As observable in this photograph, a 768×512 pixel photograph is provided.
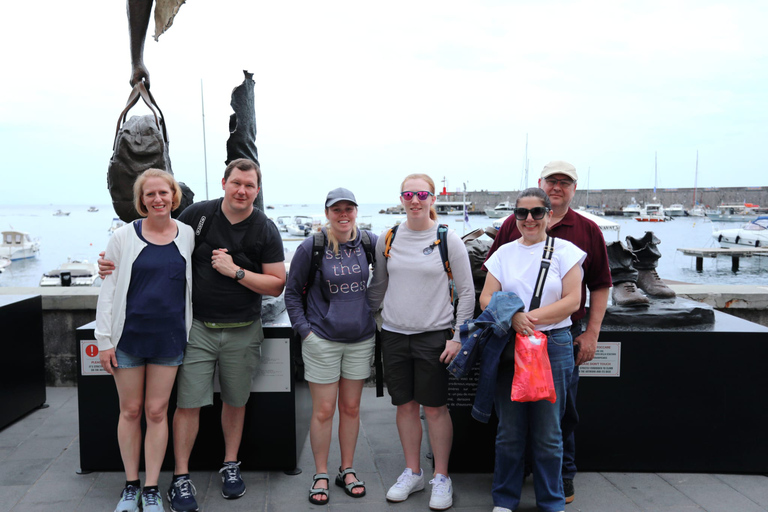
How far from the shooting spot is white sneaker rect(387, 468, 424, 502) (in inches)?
115

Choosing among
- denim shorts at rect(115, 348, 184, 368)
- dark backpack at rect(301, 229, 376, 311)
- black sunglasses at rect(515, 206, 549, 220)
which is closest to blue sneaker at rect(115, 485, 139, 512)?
denim shorts at rect(115, 348, 184, 368)

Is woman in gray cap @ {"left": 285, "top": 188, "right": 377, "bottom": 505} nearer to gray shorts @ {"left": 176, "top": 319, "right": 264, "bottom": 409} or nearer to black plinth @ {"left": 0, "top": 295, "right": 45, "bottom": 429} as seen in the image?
gray shorts @ {"left": 176, "top": 319, "right": 264, "bottom": 409}

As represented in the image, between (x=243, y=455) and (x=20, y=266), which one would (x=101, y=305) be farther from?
(x=20, y=266)

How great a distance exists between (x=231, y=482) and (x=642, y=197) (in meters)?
83.0

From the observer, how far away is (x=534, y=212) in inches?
99.7

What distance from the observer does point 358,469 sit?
11.1ft

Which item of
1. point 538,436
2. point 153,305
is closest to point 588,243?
point 538,436

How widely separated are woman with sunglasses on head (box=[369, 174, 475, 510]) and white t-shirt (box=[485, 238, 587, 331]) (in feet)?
0.81

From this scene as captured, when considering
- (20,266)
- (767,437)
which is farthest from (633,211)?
(767,437)

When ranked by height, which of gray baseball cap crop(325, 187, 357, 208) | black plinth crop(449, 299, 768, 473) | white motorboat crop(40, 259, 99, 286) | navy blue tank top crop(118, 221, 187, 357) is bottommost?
white motorboat crop(40, 259, 99, 286)

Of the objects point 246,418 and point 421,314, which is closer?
point 421,314

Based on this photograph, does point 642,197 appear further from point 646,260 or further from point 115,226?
point 646,260

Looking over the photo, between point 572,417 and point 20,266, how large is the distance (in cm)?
4389

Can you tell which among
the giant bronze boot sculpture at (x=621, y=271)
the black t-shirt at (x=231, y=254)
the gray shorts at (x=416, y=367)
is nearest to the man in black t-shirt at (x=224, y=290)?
the black t-shirt at (x=231, y=254)
